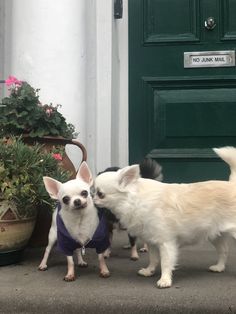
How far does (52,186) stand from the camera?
3303 millimetres

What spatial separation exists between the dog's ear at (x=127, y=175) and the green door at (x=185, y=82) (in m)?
1.93

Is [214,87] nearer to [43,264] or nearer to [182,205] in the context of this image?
[182,205]

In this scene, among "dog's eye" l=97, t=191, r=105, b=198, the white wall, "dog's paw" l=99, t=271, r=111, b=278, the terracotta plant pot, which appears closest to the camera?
"dog's eye" l=97, t=191, r=105, b=198

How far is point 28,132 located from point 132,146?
137cm

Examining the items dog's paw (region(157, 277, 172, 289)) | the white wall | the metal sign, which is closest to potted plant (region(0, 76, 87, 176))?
the white wall

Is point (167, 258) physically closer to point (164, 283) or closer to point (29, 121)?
point (164, 283)

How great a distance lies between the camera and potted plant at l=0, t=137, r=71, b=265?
11.6 feet

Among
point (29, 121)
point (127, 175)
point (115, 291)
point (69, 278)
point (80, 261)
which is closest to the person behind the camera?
point (115, 291)

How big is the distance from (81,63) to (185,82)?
986 mm

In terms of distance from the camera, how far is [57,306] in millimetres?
2994

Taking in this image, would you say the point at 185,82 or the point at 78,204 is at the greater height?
the point at 185,82

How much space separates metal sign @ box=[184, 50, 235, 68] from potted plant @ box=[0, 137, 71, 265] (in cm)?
203

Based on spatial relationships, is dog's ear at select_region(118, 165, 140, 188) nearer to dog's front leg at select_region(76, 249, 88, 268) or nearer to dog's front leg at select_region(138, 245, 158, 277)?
dog's front leg at select_region(138, 245, 158, 277)

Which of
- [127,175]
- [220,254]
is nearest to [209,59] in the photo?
[220,254]
